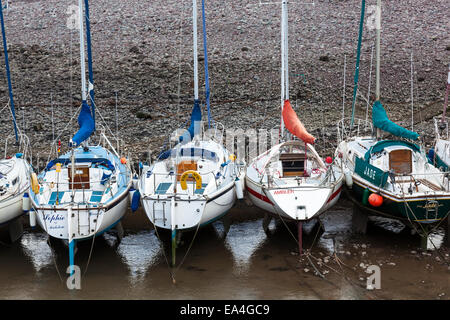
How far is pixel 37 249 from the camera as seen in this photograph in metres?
15.3

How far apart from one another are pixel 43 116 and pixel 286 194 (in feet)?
44.9

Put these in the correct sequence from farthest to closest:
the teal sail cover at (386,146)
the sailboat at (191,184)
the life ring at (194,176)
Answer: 1. the teal sail cover at (386,146)
2. the life ring at (194,176)
3. the sailboat at (191,184)

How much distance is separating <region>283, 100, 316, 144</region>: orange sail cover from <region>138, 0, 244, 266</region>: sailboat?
1700mm

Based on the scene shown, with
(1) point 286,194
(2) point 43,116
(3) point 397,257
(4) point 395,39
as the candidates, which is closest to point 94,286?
(1) point 286,194

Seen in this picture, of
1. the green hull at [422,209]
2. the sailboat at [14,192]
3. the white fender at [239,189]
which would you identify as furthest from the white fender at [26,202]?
the green hull at [422,209]

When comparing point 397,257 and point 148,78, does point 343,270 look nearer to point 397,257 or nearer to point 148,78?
point 397,257

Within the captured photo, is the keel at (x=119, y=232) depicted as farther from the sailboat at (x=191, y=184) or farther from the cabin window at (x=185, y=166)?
the cabin window at (x=185, y=166)

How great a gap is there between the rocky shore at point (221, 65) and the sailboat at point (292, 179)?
4838 millimetres

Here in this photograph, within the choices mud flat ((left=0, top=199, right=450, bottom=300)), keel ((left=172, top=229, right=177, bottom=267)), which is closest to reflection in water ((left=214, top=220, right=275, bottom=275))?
mud flat ((left=0, top=199, right=450, bottom=300))

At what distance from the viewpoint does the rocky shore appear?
24156mm

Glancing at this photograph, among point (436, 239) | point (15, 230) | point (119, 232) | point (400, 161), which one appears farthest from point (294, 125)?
point (15, 230)

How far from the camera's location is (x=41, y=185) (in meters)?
14.9

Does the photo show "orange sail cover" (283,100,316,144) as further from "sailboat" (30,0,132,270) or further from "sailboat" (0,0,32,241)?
"sailboat" (0,0,32,241)

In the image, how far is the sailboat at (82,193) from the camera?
44.2 ft
